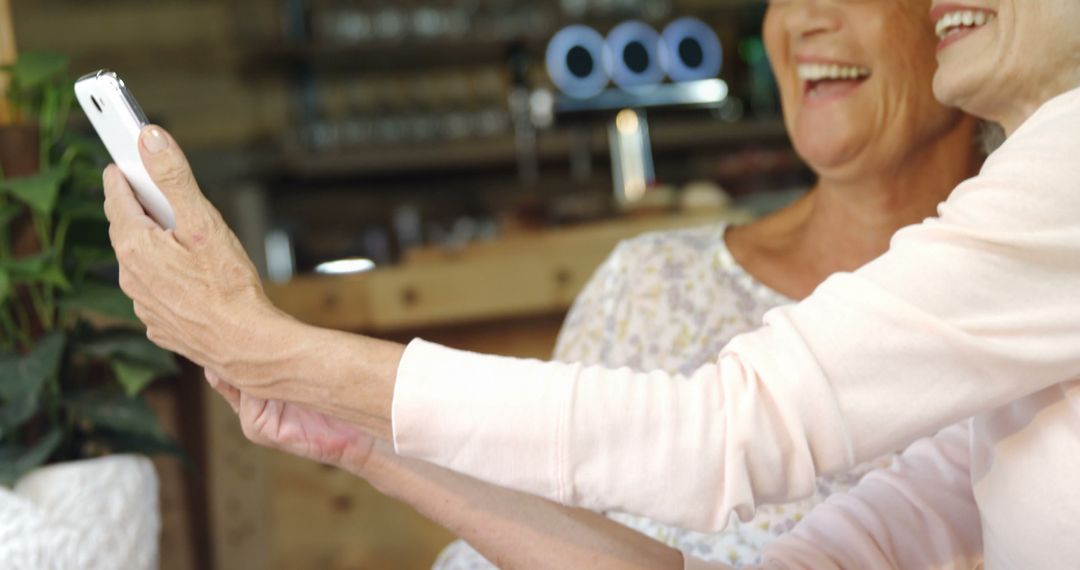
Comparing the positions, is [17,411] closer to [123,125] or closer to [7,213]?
[7,213]

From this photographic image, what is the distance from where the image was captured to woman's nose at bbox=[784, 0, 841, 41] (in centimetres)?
153

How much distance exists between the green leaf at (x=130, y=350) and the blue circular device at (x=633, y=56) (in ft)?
12.9

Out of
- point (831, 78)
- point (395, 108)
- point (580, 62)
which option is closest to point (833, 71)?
point (831, 78)

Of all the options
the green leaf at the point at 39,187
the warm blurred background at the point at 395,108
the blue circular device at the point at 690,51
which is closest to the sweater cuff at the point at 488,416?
the green leaf at the point at 39,187

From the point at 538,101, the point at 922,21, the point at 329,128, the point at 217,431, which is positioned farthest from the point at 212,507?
the point at 538,101

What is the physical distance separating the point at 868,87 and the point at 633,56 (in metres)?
3.90

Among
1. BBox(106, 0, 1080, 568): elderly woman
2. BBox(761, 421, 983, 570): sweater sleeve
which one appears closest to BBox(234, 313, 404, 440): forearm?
BBox(106, 0, 1080, 568): elderly woman

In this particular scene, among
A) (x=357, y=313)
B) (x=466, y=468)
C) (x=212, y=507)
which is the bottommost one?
(x=212, y=507)

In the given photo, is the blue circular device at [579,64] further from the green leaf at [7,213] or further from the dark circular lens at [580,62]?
the green leaf at [7,213]

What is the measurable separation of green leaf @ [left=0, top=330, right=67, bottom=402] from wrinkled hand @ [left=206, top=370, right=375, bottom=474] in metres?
0.51

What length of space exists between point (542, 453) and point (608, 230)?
6.25ft

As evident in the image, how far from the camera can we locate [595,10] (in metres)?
5.23

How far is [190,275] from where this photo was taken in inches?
37.9

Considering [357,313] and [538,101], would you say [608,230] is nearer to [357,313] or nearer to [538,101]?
[357,313]
